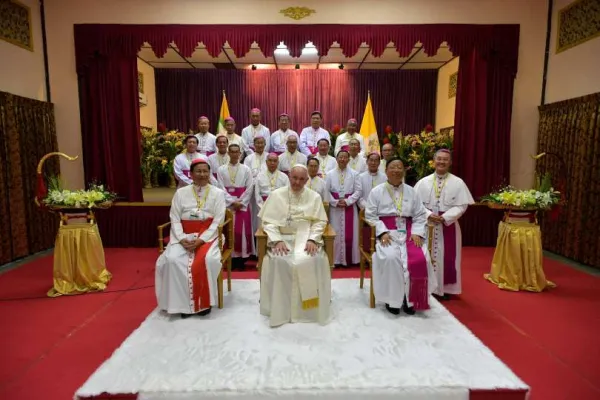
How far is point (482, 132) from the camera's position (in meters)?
6.61

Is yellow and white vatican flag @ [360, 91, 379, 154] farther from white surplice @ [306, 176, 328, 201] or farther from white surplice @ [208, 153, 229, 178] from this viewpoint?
white surplice @ [208, 153, 229, 178]

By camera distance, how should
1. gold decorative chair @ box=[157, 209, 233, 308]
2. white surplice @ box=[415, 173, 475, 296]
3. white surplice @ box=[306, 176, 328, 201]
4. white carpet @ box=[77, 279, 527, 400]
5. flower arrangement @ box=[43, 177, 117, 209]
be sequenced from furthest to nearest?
1. white surplice @ box=[306, 176, 328, 201]
2. flower arrangement @ box=[43, 177, 117, 209]
3. white surplice @ box=[415, 173, 475, 296]
4. gold decorative chair @ box=[157, 209, 233, 308]
5. white carpet @ box=[77, 279, 527, 400]

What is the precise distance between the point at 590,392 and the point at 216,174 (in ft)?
16.4

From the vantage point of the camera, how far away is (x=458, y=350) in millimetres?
2912

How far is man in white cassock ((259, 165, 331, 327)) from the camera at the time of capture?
3.39 meters

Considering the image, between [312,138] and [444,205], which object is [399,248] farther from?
[312,138]

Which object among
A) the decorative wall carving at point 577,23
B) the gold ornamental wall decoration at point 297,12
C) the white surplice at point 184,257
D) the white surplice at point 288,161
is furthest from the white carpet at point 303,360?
the gold ornamental wall decoration at point 297,12

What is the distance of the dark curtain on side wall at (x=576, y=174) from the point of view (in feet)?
17.6

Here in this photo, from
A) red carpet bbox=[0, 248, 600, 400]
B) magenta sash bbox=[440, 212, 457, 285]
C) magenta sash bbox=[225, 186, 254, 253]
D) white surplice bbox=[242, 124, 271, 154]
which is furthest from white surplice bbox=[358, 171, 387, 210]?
white surplice bbox=[242, 124, 271, 154]

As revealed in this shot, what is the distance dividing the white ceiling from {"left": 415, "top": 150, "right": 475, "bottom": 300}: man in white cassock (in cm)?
576

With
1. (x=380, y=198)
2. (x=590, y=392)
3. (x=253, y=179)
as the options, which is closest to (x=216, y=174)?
(x=253, y=179)

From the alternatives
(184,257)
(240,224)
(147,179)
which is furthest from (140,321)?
(147,179)

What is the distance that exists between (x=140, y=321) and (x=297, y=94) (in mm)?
8911

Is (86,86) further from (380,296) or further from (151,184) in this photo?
(380,296)
